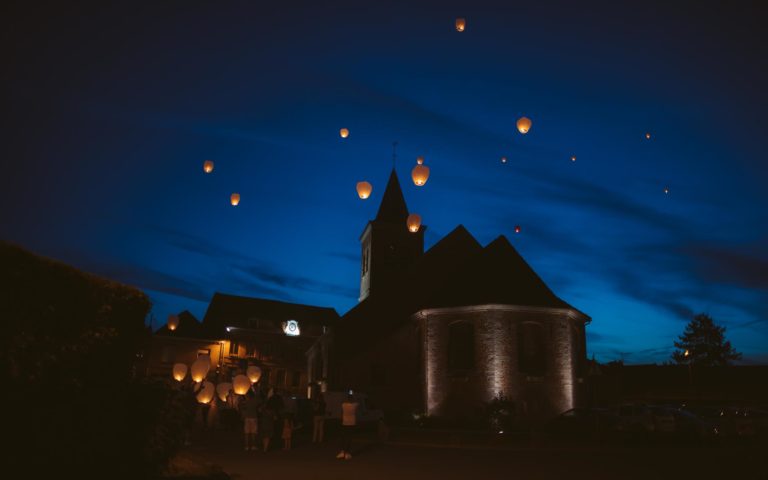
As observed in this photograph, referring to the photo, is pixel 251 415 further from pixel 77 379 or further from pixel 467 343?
pixel 467 343

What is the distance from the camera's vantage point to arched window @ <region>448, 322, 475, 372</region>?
96.4ft

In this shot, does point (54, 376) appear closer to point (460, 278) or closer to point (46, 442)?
point (46, 442)

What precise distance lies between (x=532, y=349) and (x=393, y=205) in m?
25.4

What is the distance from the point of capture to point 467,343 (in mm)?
29781

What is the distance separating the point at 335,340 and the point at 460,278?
1024 cm

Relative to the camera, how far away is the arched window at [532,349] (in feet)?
93.6

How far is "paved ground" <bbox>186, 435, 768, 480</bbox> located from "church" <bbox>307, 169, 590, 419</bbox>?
9.16m

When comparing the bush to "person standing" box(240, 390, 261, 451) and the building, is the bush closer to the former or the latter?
"person standing" box(240, 390, 261, 451)

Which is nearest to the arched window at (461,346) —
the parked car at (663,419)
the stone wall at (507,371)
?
the stone wall at (507,371)

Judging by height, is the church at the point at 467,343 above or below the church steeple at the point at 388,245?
below

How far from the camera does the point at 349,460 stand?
49.3ft

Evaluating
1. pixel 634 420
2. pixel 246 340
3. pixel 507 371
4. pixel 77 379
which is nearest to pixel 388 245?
pixel 246 340

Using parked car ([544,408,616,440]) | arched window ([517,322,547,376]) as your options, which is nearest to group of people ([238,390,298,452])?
parked car ([544,408,616,440])

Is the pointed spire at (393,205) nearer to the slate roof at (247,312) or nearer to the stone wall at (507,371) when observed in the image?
the slate roof at (247,312)
